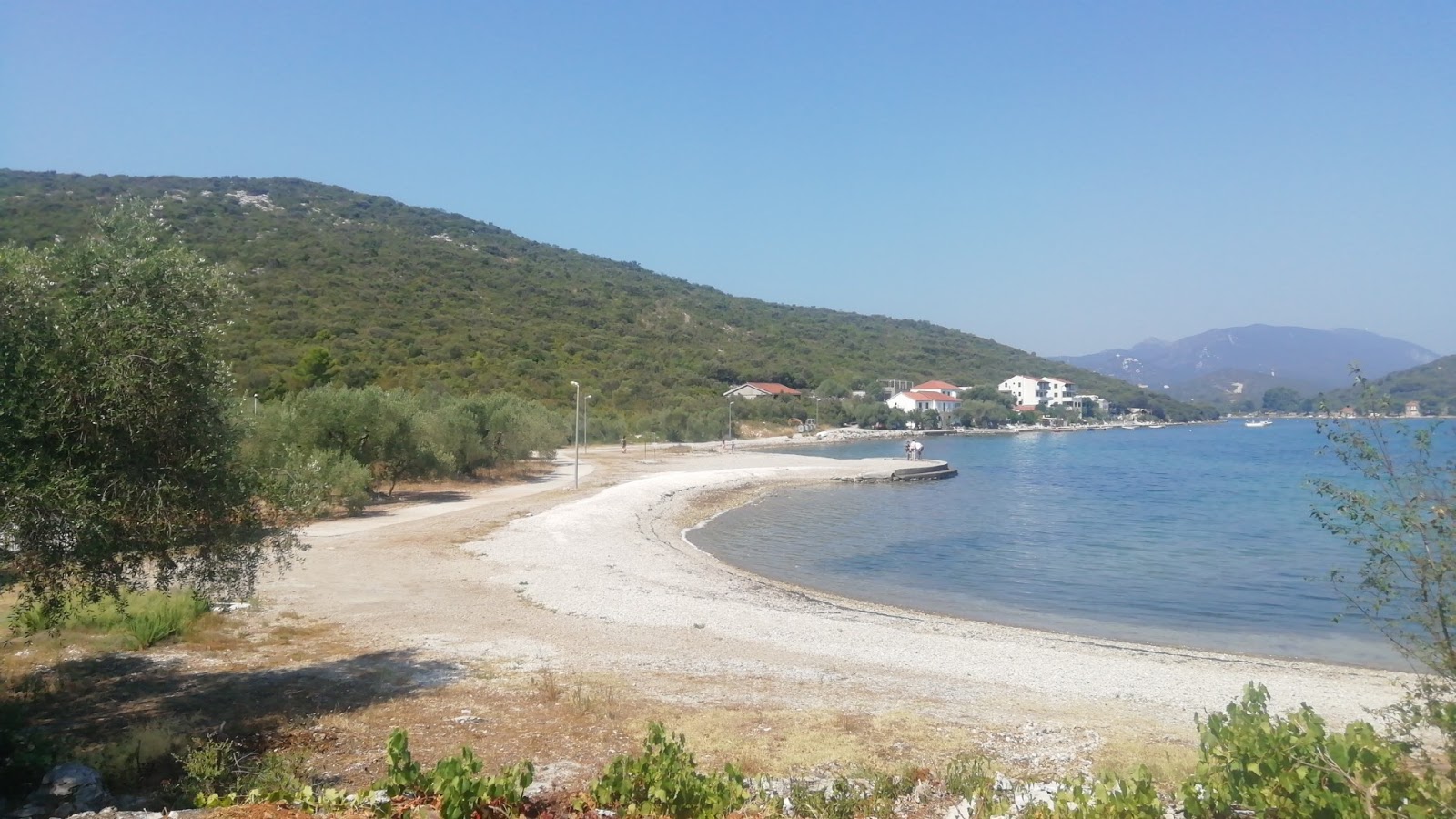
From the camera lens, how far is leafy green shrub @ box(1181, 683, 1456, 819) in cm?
429

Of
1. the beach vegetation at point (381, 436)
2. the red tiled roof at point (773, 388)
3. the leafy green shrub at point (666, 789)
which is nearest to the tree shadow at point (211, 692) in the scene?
the leafy green shrub at point (666, 789)

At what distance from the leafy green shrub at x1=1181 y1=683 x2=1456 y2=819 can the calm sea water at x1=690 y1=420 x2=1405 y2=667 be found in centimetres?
243

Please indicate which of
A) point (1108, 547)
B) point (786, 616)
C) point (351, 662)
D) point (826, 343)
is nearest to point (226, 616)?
point (351, 662)

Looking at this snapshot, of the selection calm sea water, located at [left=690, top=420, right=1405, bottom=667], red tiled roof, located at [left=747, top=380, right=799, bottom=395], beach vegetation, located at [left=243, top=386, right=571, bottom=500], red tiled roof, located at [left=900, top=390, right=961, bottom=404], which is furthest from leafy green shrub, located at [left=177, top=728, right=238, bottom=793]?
red tiled roof, located at [left=900, top=390, right=961, bottom=404]

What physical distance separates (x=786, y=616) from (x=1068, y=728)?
737cm

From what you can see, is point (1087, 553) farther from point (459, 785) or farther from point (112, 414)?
point (112, 414)

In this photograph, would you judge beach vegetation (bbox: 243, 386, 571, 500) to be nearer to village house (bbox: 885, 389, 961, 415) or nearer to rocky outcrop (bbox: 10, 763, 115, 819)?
rocky outcrop (bbox: 10, 763, 115, 819)

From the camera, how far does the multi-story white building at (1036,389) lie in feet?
500

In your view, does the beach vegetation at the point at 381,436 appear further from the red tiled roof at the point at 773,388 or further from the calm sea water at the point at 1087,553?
the red tiled roof at the point at 773,388

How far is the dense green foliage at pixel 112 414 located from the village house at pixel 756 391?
91.2 m

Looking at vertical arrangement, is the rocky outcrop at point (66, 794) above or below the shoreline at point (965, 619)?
above

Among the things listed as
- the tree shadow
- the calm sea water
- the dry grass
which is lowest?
the calm sea water

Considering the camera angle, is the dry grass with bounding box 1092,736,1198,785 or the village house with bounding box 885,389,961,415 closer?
the dry grass with bounding box 1092,736,1198,785

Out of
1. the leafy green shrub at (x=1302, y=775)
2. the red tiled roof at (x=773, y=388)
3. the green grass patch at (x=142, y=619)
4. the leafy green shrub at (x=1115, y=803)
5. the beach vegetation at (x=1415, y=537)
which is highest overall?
the red tiled roof at (x=773, y=388)
